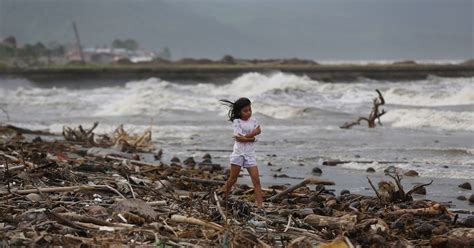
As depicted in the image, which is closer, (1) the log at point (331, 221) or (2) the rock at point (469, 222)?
(1) the log at point (331, 221)

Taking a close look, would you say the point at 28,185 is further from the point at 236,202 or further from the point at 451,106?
the point at 451,106

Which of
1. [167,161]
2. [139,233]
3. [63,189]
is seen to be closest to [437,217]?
[139,233]

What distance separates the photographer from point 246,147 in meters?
8.38

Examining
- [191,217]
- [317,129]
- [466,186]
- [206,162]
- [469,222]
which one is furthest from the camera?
[317,129]

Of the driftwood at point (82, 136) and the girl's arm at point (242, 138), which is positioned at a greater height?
the girl's arm at point (242, 138)

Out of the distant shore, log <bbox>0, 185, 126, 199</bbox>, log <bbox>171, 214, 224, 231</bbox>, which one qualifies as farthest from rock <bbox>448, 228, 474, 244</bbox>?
the distant shore

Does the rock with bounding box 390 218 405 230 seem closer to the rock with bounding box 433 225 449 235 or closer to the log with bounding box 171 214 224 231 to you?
the rock with bounding box 433 225 449 235

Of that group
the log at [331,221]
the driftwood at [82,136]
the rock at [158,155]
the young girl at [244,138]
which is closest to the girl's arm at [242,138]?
the young girl at [244,138]

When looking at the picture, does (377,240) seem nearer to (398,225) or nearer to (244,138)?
(398,225)

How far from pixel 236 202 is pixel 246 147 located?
925mm

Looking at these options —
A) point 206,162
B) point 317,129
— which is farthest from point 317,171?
point 317,129

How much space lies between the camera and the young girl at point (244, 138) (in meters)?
8.23

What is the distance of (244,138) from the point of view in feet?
27.0

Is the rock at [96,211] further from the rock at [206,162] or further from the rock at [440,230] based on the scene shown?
the rock at [206,162]
